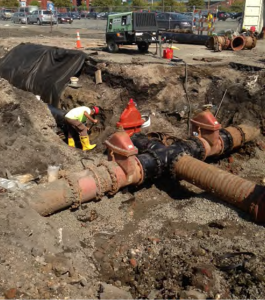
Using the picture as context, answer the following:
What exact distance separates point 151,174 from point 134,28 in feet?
25.5

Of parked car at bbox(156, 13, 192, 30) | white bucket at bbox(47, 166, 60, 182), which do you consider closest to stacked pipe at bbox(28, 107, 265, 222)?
white bucket at bbox(47, 166, 60, 182)

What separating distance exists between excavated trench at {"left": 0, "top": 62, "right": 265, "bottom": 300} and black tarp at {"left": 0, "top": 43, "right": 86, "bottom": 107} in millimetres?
522

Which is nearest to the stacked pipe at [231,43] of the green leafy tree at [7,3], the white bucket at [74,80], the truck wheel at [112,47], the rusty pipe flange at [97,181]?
the truck wheel at [112,47]

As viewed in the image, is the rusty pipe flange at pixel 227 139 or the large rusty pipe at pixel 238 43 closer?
the rusty pipe flange at pixel 227 139

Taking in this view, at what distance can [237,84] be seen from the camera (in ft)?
30.3

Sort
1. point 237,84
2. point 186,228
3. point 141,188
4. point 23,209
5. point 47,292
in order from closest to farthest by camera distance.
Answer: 1. point 47,292
2. point 23,209
3. point 186,228
4. point 141,188
5. point 237,84

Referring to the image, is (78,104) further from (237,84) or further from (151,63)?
(237,84)

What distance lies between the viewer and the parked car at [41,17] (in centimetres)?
3131

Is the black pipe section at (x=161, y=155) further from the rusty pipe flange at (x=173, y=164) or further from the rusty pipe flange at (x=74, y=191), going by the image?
the rusty pipe flange at (x=74, y=191)

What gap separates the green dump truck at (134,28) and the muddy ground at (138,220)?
2981 mm

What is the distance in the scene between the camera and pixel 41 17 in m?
31.5

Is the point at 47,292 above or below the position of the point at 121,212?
above

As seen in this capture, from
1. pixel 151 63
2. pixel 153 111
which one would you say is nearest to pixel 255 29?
pixel 151 63

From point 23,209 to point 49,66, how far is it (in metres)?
8.34
